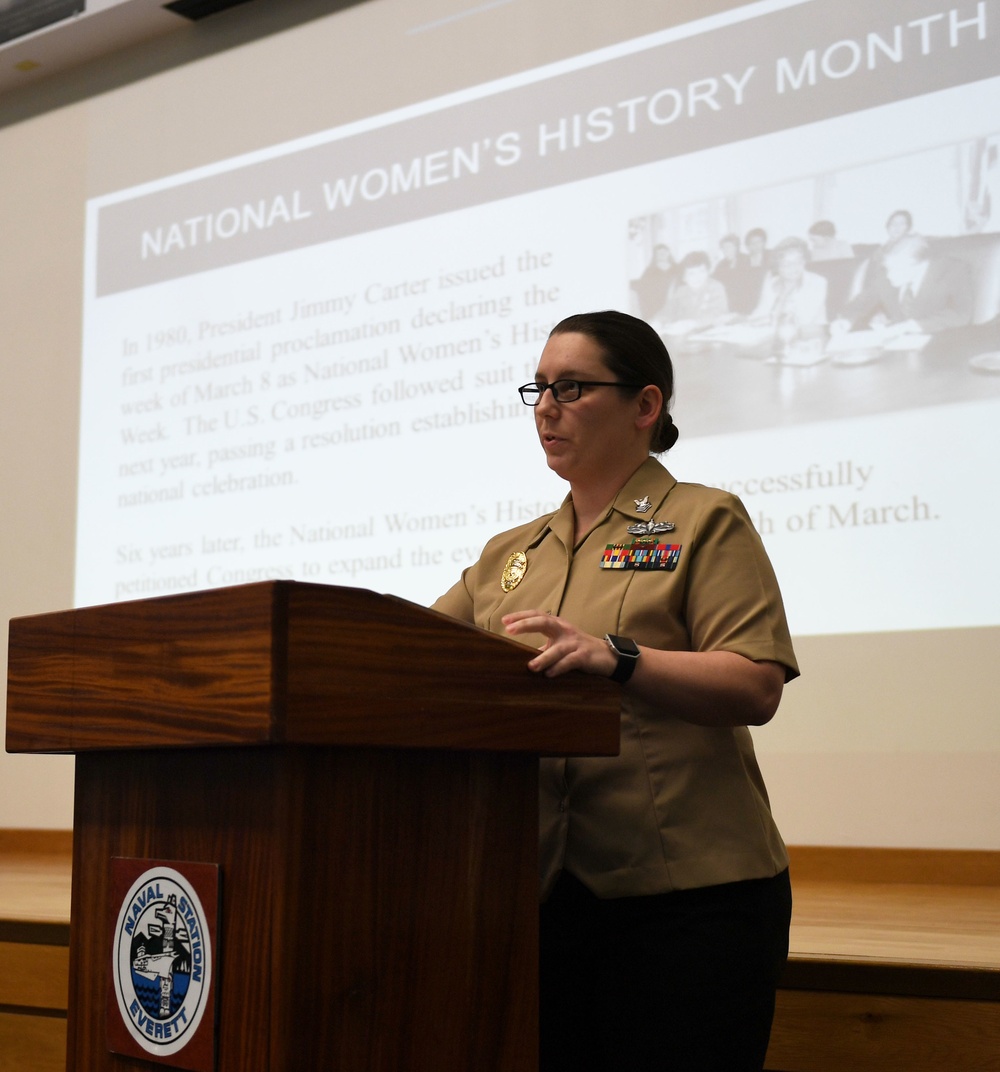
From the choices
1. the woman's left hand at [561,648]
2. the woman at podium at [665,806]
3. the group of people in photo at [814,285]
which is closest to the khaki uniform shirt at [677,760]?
the woman at podium at [665,806]

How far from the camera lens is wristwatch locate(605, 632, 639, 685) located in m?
1.31

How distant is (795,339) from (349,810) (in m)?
2.41

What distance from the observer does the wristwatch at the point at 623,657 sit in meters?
1.31

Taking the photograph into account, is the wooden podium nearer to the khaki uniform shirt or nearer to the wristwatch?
the wristwatch

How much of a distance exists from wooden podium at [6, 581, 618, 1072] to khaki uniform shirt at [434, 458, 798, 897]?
0.46 ft

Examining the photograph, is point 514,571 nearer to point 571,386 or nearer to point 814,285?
point 571,386

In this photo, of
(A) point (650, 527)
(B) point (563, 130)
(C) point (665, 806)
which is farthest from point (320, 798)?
(B) point (563, 130)

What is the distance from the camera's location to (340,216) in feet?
13.7

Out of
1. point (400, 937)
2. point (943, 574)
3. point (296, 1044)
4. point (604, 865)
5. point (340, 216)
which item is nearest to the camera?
point (296, 1044)

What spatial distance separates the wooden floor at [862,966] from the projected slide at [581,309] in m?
0.64

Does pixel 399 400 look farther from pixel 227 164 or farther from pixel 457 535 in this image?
pixel 227 164

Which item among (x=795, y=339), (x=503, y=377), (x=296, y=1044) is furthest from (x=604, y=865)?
(x=503, y=377)

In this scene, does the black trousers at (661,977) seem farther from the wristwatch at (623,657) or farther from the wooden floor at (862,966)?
the wooden floor at (862,966)

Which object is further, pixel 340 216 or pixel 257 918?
pixel 340 216
